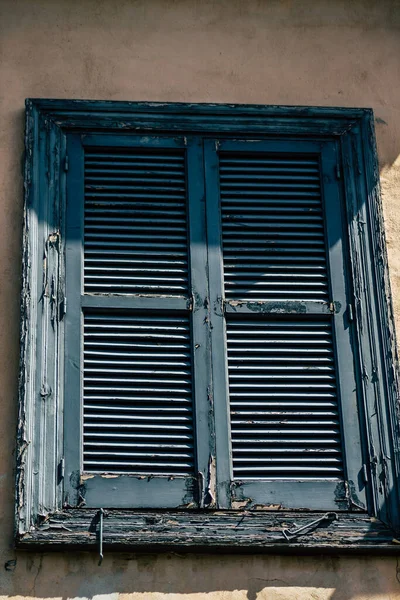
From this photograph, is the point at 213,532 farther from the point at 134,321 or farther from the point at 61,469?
the point at 134,321

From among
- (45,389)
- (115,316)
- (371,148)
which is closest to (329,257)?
(371,148)

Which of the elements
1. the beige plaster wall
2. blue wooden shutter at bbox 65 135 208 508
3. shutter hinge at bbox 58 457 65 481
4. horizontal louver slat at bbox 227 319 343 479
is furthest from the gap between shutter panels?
shutter hinge at bbox 58 457 65 481

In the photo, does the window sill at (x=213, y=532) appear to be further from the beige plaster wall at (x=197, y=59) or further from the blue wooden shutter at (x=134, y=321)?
the beige plaster wall at (x=197, y=59)

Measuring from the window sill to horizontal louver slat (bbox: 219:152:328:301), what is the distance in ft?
3.26

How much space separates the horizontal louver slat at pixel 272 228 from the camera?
561 centimetres

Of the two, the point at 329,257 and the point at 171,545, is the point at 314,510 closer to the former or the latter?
the point at 171,545

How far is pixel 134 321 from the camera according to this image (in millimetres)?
5465

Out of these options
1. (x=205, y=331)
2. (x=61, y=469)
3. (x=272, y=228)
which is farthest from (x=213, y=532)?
(x=272, y=228)

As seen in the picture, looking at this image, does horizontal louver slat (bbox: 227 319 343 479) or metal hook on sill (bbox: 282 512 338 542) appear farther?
horizontal louver slat (bbox: 227 319 343 479)

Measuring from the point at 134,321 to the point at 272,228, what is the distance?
2.52ft

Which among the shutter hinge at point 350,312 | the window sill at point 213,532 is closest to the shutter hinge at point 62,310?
the window sill at point 213,532

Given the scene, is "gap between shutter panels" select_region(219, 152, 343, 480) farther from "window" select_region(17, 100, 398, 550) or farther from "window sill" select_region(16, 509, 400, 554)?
"window sill" select_region(16, 509, 400, 554)

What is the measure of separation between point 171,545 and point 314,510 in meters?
0.60

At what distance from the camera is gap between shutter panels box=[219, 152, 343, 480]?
529cm
